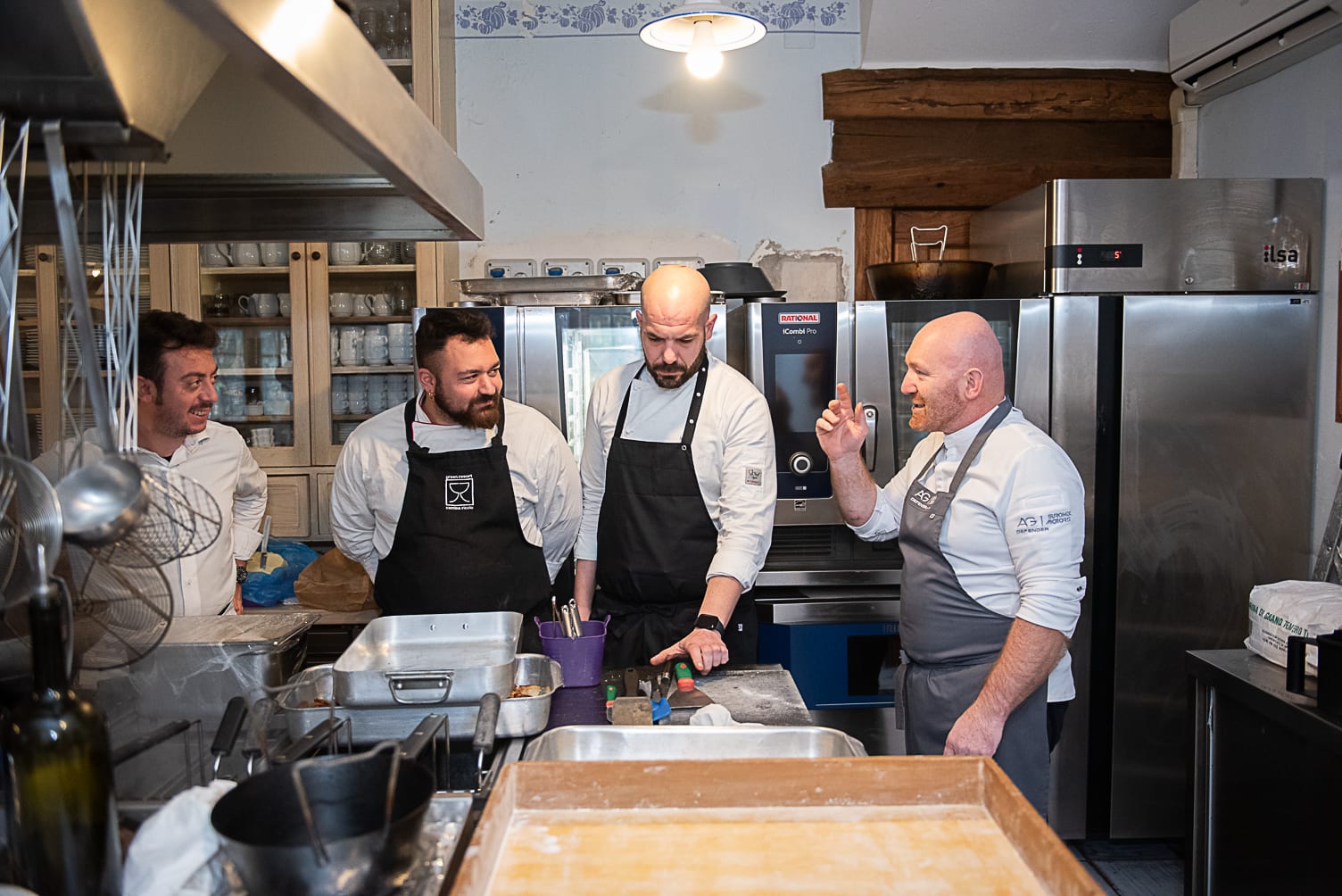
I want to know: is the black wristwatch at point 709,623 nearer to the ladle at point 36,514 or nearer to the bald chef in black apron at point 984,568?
the bald chef in black apron at point 984,568

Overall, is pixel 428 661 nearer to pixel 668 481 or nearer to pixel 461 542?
pixel 461 542

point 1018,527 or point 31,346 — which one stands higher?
point 31,346

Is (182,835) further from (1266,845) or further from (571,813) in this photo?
(1266,845)

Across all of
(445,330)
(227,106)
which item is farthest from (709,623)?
(227,106)

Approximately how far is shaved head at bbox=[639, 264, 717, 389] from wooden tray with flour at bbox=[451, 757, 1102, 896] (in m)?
1.58

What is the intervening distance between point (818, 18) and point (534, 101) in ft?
3.64

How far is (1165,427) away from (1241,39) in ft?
4.03

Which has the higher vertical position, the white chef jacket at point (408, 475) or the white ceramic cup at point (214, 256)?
the white ceramic cup at point (214, 256)

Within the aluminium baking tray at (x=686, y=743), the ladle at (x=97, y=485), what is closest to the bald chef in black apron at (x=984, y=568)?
the aluminium baking tray at (x=686, y=743)

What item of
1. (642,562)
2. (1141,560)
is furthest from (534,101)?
(1141,560)

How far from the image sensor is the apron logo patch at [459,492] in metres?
2.67

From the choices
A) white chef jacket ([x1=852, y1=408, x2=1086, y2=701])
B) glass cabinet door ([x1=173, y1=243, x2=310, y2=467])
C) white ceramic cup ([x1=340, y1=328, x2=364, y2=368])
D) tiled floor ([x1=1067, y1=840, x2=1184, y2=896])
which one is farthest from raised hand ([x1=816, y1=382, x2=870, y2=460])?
→ glass cabinet door ([x1=173, y1=243, x2=310, y2=467])

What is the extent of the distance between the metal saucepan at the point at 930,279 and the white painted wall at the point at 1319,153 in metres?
0.96

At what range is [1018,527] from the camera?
82.7 inches
